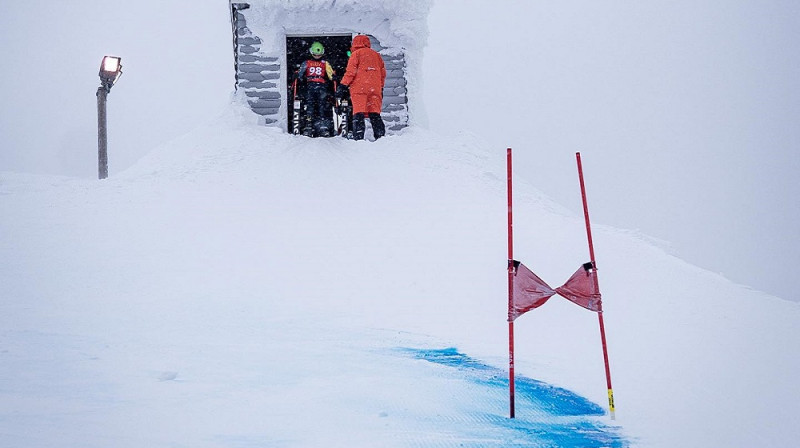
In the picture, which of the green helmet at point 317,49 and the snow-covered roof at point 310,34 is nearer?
the green helmet at point 317,49

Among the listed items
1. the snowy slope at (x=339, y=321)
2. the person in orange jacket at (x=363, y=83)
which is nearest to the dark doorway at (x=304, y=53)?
the person in orange jacket at (x=363, y=83)

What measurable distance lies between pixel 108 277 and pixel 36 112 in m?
153

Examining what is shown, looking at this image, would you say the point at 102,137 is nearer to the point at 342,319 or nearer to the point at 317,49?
the point at 317,49

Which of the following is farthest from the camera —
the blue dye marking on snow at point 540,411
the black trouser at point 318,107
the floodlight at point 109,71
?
the floodlight at point 109,71

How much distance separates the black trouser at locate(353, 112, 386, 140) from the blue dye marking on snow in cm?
664

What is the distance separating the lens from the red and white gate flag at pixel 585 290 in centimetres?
419

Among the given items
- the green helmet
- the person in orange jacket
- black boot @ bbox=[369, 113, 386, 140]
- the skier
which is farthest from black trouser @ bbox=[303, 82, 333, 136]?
black boot @ bbox=[369, 113, 386, 140]

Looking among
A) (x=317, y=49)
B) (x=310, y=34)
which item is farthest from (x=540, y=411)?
(x=310, y=34)

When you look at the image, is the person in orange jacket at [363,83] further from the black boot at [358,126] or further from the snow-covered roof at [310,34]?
the snow-covered roof at [310,34]

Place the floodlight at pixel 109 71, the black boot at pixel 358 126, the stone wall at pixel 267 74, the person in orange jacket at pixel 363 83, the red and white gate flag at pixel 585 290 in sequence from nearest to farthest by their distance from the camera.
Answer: the red and white gate flag at pixel 585 290, the person in orange jacket at pixel 363 83, the black boot at pixel 358 126, the floodlight at pixel 109 71, the stone wall at pixel 267 74

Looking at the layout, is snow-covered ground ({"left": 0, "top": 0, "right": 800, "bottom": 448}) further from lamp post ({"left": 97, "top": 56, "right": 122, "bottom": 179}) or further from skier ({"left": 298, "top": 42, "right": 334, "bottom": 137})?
lamp post ({"left": 97, "top": 56, "right": 122, "bottom": 179})

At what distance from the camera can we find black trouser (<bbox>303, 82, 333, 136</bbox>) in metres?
11.4

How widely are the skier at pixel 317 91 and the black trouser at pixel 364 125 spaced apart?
66 cm

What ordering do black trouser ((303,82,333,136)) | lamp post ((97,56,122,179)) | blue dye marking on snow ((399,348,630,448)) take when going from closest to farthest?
blue dye marking on snow ((399,348,630,448)) → black trouser ((303,82,333,136)) → lamp post ((97,56,122,179))
